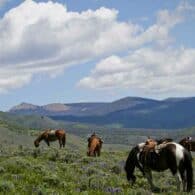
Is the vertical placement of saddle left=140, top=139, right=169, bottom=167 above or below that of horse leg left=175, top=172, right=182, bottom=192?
above

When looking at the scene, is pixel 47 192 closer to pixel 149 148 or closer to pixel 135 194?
pixel 135 194

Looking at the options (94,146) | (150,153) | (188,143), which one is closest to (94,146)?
(94,146)

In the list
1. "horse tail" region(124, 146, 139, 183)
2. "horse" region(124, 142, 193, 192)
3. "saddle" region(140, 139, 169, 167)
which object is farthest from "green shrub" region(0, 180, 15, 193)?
"horse tail" region(124, 146, 139, 183)

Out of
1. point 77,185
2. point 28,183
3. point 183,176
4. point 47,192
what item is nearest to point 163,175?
point 183,176

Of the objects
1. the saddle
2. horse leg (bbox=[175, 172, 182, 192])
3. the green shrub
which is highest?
the saddle

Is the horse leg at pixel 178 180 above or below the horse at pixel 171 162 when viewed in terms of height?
below

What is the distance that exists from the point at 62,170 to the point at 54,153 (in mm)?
7637

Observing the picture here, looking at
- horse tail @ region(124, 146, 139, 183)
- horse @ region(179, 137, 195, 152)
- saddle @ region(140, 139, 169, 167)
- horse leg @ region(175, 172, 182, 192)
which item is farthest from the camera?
horse @ region(179, 137, 195, 152)

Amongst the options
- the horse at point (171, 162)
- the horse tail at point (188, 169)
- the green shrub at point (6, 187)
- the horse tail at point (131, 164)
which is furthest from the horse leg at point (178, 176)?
the green shrub at point (6, 187)

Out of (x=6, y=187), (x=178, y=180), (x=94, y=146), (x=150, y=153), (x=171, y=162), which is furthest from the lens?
(x=94, y=146)

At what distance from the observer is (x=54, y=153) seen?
29562 mm

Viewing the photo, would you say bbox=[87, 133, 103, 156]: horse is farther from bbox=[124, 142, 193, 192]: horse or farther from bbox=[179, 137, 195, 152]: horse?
bbox=[124, 142, 193, 192]: horse

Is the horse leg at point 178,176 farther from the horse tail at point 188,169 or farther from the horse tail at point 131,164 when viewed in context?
the horse tail at point 131,164

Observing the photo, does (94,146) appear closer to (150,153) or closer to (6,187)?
(150,153)
